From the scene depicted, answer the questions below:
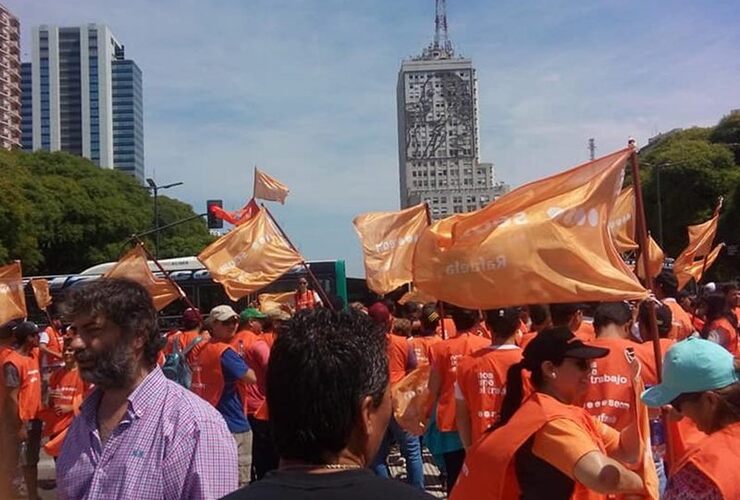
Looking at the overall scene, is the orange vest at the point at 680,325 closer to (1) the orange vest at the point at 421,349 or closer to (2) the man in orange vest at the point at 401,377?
(1) the orange vest at the point at 421,349

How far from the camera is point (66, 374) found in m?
7.70

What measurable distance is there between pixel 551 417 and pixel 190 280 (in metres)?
22.3

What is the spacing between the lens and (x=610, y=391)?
4.59 meters

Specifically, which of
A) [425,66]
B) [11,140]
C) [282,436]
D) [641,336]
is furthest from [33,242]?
[425,66]

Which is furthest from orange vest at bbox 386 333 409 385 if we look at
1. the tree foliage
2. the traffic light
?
the tree foliage

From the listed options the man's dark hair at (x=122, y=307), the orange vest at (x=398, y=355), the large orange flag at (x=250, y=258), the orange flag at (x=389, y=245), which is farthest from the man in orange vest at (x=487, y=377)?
the large orange flag at (x=250, y=258)

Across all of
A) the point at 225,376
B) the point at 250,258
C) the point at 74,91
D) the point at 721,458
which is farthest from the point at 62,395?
the point at 74,91

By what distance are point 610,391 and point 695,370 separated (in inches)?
66.0

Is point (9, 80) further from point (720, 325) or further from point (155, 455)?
point (155, 455)

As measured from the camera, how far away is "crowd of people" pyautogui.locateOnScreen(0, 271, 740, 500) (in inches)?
75.2

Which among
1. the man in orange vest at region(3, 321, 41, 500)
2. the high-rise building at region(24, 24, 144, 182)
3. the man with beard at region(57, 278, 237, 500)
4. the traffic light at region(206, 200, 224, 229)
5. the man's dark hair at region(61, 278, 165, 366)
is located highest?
the high-rise building at region(24, 24, 144, 182)

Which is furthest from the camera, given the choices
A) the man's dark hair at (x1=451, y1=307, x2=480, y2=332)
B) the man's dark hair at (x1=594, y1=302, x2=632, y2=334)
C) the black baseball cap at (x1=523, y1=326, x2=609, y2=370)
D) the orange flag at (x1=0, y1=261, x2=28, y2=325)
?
the orange flag at (x1=0, y1=261, x2=28, y2=325)

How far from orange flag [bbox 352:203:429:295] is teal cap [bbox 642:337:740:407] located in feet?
24.7

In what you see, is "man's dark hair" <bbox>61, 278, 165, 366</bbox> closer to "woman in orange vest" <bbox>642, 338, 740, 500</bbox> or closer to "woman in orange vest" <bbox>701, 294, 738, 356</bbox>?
"woman in orange vest" <bbox>642, 338, 740, 500</bbox>
